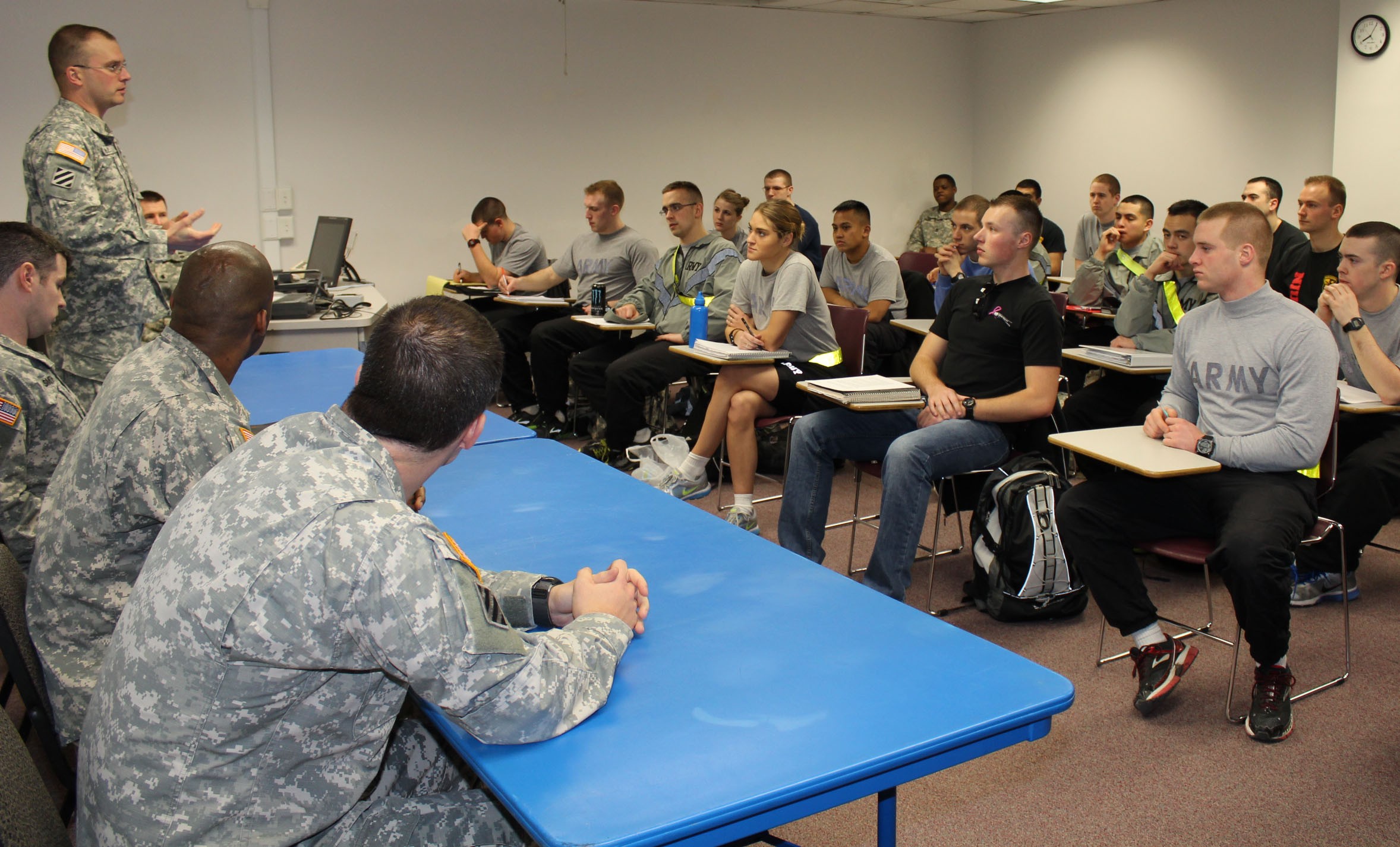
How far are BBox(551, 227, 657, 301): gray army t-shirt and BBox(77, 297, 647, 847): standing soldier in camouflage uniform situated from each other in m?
4.42

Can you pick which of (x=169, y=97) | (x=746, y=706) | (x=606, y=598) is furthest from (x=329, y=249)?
(x=746, y=706)

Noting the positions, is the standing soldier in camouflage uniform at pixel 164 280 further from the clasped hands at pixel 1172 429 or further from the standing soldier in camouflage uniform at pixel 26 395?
the clasped hands at pixel 1172 429

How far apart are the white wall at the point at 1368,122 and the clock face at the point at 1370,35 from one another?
2 centimetres

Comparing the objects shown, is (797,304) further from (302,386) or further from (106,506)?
(106,506)

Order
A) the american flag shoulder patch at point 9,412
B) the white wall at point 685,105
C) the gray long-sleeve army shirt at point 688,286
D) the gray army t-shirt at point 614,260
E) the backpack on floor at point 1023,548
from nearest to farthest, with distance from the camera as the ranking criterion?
the american flag shoulder patch at point 9,412 → the backpack on floor at point 1023,548 → the gray long-sleeve army shirt at point 688,286 → the gray army t-shirt at point 614,260 → the white wall at point 685,105

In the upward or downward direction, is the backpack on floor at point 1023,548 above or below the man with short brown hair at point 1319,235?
below

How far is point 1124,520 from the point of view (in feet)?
8.98

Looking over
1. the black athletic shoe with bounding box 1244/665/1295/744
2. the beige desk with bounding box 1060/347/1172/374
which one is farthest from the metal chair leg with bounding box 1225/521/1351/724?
the beige desk with bounding box 1060/347/1172/374

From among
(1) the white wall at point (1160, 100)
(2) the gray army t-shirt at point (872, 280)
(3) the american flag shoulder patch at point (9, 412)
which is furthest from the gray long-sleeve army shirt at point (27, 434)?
(1) the white wall at point (1160, 100)

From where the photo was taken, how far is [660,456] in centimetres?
461

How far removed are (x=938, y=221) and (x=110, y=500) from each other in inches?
328

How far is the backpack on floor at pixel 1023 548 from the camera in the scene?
3.07 meters

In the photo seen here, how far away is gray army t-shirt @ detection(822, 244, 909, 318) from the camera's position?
17.1 ft

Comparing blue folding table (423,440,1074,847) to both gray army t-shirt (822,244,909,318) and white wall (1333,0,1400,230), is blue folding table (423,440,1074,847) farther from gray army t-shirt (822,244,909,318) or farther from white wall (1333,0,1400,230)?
white wall (1333,0,1400,230)
